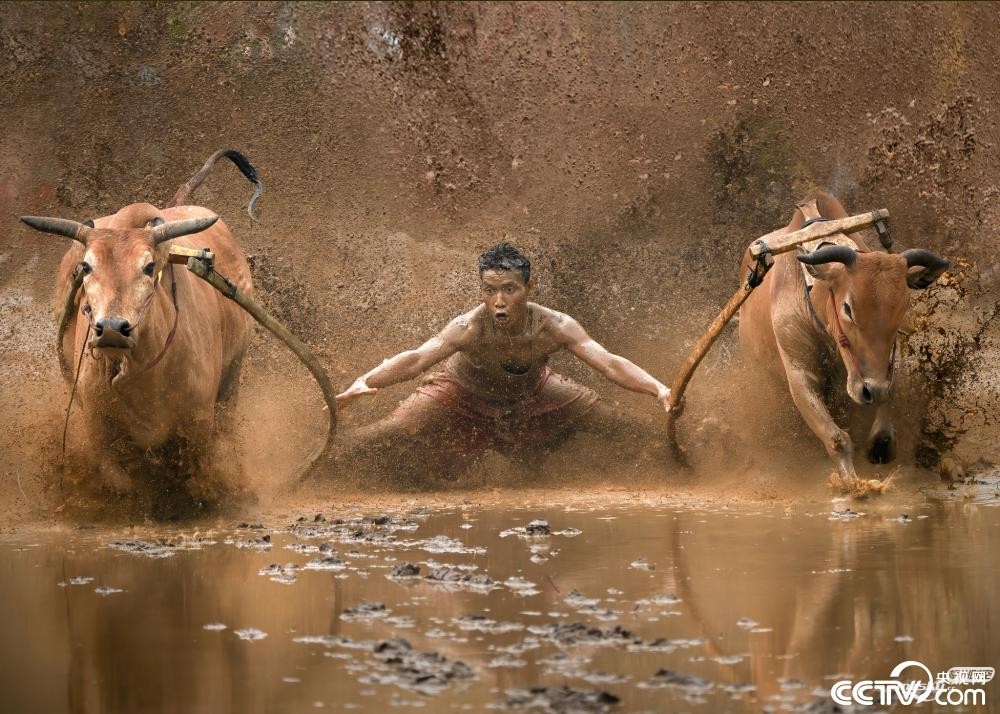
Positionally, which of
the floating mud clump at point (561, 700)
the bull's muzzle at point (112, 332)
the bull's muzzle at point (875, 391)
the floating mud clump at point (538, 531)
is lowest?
the floating mud clump at point (561, 700)

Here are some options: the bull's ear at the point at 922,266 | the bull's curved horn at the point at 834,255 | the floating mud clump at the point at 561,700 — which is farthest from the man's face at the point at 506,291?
the floating mud clump at the point at 561,700

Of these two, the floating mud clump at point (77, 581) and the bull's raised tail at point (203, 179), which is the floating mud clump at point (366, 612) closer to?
the floating mud clump at point (77, 581)

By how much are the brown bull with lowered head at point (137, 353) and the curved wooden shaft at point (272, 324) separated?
21 centimetres

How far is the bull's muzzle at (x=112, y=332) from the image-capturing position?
817 centimetres

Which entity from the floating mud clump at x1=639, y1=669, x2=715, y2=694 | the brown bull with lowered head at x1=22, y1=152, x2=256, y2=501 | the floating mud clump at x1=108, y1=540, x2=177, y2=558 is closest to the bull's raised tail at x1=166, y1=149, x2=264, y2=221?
the brown bull with lowered head at x1=22, y1=152, x2=256, y2=501

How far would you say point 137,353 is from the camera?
8734mm

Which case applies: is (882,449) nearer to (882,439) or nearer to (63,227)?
(882,439)

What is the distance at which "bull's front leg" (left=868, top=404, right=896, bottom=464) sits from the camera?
31.8ft

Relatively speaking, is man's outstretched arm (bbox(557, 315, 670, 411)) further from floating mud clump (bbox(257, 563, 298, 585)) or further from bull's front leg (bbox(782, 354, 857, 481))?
floating mud clump (bbox(257, 563, 298, 585))

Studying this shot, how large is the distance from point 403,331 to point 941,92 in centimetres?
555

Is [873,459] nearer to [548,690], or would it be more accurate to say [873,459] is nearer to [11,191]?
[548,690]

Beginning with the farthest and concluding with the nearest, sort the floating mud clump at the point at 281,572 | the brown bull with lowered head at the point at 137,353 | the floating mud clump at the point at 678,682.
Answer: the brown bull with lowered head at the point at 137,353
the floating mud clump at the point at 281,572
the floating mud clump at the point at 678,682

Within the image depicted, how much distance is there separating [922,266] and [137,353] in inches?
169

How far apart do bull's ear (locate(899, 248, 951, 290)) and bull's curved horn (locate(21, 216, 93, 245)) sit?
4.37 meters
